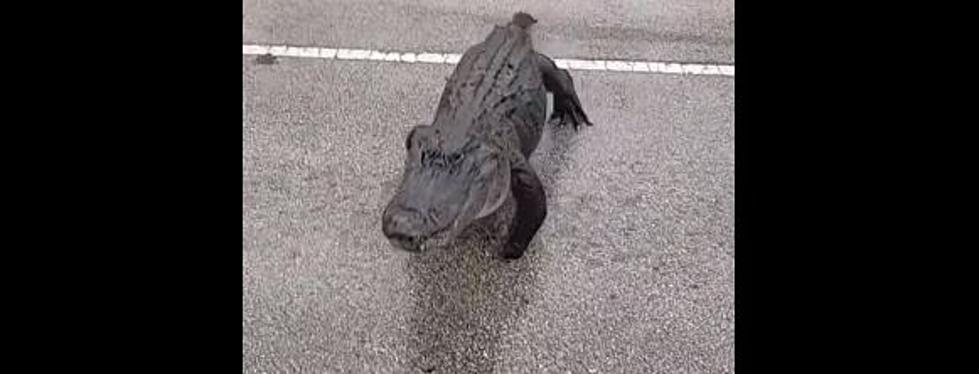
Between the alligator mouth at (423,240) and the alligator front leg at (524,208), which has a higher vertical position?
the alligator mouth at (423,240)

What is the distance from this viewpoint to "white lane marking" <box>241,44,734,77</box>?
11.8 ft

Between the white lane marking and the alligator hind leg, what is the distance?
39 cm

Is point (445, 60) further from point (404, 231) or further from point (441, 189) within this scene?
point (404, 231)

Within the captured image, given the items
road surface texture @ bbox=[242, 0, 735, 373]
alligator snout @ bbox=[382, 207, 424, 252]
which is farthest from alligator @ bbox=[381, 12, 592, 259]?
road surface texture @ bbox=[242, 0, 735, 373]

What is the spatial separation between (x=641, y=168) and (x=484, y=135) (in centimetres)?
83

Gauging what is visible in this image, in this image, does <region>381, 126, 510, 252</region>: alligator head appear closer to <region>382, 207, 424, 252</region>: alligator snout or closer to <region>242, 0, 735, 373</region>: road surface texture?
<region>382, 207, 424, 252</region>: alligator snout

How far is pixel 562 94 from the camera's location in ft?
10.1

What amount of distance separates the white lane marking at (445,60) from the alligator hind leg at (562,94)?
385 millimetres

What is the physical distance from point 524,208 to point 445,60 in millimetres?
1253

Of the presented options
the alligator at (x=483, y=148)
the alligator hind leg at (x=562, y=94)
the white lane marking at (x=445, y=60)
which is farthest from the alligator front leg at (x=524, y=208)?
the white lane marking at (x=445, y=60)

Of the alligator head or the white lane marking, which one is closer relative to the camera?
the alligator head

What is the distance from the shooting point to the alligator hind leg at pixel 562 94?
9.87ft

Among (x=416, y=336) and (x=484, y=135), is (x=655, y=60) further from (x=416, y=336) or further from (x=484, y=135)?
(x=416, y=336)

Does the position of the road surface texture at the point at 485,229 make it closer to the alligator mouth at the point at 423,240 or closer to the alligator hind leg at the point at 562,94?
the alligator hind leg at the point at 562,94
